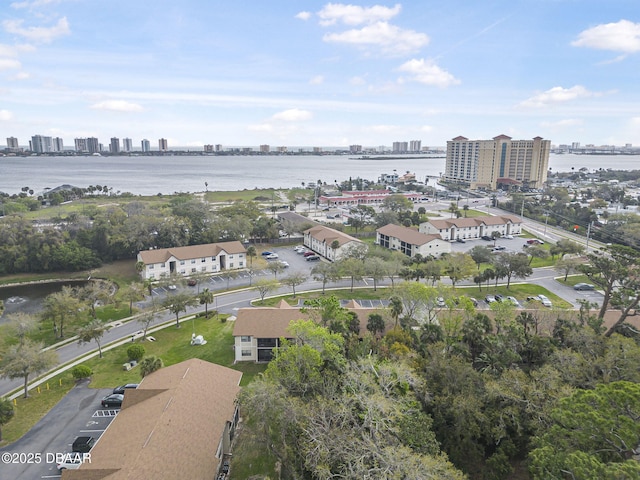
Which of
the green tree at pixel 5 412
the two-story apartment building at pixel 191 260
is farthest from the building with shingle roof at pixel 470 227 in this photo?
the green tree at pixel 5 412

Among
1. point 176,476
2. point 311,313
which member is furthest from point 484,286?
point 176,476

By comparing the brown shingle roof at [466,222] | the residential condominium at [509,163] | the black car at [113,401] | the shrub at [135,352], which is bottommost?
the black car at [113,401]

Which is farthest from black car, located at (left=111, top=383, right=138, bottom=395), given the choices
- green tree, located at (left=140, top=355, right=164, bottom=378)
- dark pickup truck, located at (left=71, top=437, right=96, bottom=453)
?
dark pickup truck, located at (left=71, top=437, right=96, bottom=453)

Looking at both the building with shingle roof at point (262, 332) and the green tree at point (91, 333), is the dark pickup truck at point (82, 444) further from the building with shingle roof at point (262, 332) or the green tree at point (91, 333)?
the building with shingle roof at point (262, 332)

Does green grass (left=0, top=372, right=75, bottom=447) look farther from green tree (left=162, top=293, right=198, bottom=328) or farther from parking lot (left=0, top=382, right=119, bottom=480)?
green tree (left=162, top=293, right=198, bottom=328)

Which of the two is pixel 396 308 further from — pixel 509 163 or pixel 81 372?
pixel 509 163

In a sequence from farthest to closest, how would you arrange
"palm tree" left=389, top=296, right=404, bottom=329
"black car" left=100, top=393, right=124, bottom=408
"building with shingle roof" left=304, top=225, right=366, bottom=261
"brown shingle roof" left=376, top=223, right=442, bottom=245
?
1. "brown shingle roof" left=376, top=223, right=442, bottom=245
2. "building with shingle roof" left=304, top=225, right=366, bottom=261
3. "palm tree" left=389, top=296, right=404, bottom=329
4. "black car" left=100, top=393, right=124, bottom=408

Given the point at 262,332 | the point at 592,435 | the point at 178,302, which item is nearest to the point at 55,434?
the point at 262,332
